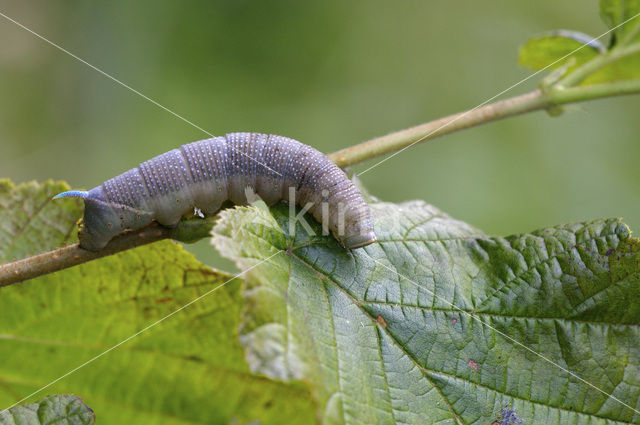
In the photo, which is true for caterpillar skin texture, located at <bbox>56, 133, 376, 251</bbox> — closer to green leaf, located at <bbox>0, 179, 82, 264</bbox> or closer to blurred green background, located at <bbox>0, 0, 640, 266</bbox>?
green leaf, located at <bbox>0, 179, 82, 264</bbox>

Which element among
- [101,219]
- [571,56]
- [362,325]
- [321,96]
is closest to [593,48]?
[571,56]

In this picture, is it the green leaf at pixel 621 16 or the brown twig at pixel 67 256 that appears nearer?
the brown twig at pixel 67 256

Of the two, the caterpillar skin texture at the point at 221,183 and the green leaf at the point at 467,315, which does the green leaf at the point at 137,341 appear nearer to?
the caterpillar skin texture at the point at 221,183

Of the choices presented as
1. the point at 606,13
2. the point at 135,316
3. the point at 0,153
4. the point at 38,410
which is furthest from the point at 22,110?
the point at 606,13

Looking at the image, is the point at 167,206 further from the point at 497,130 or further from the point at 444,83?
the point at 444,83

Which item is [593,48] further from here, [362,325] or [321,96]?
[321,96]

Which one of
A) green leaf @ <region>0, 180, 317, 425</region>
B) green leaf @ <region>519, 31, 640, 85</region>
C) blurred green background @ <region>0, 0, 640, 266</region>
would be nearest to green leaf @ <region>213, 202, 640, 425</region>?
green leaf @ <region>0, 180, 317, 425</region>

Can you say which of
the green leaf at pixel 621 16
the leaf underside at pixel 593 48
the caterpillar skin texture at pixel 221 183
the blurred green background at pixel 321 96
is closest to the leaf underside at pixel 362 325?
the caterpillar skin texture at pixel 221 183
